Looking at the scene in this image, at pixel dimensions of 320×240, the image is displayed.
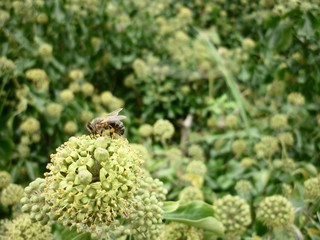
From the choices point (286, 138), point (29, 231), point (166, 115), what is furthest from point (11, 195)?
point (166, 115)

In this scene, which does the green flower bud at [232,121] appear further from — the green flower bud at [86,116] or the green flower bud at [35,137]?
the green flower bud at [35,137]

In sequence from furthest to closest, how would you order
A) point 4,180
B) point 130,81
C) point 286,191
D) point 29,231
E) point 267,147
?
point 130,81, point 267,147, point 286,191, point 4,180, point 29,231

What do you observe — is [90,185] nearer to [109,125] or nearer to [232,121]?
[109,125]

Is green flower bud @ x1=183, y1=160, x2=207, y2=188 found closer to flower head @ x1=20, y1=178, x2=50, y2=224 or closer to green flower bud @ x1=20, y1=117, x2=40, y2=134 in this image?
green flower bud @ x1=20, y1=117, x2=40, y2=134

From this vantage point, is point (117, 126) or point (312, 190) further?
point (312, 190)

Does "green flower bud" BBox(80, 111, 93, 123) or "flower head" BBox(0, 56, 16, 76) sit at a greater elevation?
"flower head" BBox(0, 56, 16, 76)

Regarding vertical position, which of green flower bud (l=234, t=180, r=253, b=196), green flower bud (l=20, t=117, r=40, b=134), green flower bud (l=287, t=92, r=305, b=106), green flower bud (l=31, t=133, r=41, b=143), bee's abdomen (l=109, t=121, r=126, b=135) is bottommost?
green flower bud (l=234, t=180, r=253, b=196)

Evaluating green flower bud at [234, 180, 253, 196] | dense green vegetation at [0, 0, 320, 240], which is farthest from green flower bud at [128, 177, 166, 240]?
green flower bud at [234, 180, 253, 196]
